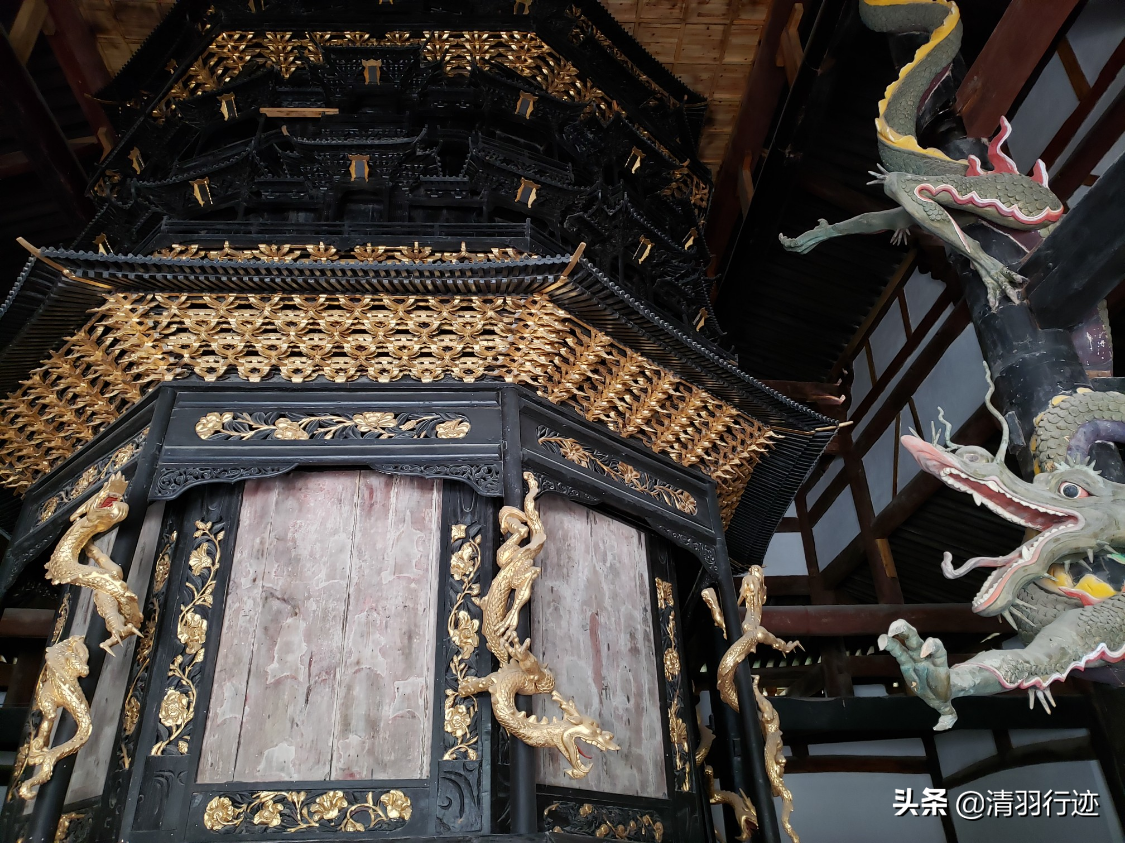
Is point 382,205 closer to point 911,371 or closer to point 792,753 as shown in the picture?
point 911,371

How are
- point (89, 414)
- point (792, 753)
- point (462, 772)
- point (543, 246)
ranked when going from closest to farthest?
point (462, 772) → point (89, 414) → point (543, 246) → point (792, 753)

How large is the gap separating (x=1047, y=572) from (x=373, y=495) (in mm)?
3021

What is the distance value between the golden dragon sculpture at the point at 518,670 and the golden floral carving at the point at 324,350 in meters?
0.98

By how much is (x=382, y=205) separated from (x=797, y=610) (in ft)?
15.4

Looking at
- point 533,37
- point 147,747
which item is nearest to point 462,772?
point 147,747

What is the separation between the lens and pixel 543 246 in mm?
5457

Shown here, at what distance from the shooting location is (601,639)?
14.6 feet

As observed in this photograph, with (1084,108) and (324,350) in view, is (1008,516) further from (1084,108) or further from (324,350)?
(1084,108)

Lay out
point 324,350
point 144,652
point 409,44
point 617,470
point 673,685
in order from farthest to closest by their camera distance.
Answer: point 409,44, point 617,470, point 673,685, point 324,350, point 144,652

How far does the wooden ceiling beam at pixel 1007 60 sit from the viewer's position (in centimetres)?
500

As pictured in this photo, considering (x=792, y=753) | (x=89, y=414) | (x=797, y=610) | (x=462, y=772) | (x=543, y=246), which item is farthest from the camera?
(x=792, y=753)

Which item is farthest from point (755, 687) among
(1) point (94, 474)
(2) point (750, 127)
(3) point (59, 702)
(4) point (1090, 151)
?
(2) point (750, 127)

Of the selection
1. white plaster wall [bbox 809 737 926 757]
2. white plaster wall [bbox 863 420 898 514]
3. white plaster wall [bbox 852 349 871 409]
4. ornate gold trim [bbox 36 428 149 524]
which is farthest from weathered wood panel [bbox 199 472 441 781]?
white plaster wall [bbox 809 737 926 757]

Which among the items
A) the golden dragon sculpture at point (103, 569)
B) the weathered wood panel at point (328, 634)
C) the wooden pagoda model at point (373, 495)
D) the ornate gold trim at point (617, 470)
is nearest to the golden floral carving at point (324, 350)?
the wooden pagoda model at point (373, 495)
